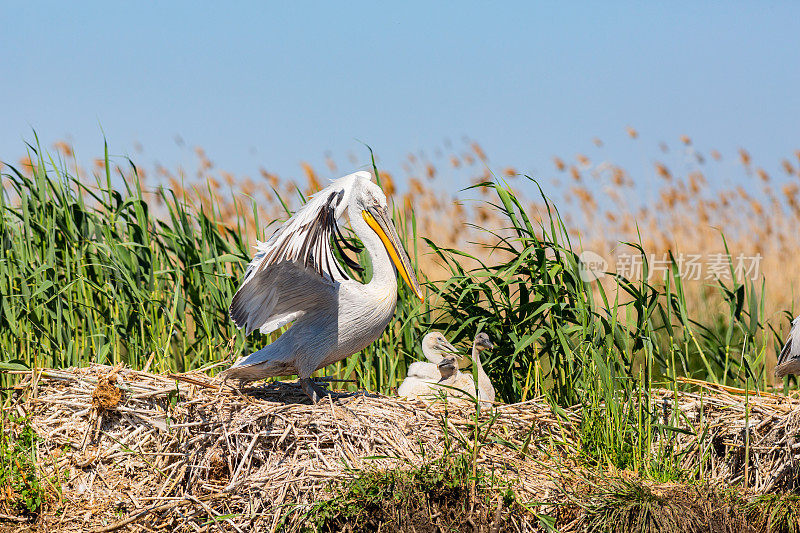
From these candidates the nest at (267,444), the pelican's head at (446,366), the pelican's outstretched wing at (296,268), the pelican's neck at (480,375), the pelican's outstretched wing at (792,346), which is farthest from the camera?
the pelican's outstretched wing at (792,346)

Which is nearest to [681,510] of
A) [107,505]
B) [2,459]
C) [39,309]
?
[107,505]

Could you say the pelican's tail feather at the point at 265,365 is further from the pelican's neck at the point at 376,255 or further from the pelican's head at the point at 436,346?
the pelican's head at the point at 436,346

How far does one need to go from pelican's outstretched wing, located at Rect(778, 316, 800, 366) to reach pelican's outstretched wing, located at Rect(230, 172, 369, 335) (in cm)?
280

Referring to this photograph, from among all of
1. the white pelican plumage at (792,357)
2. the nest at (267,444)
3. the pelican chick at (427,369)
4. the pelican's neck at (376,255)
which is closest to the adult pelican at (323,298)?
the pelican's neck at (376,255)

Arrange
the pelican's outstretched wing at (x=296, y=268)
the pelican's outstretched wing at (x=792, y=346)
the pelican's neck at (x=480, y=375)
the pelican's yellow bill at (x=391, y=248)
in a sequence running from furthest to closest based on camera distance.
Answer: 1. the pelican's outstretched wing at (x=792, y=346)
2. the pelican's neck at (x=480, y=375)
3. the pelican's yellow bill at (x=391, y=248)
4. the pelican's outstretched wing at (x=296, y=268)

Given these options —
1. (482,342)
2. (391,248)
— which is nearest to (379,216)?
(391,248)

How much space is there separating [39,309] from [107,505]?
1.77 metres

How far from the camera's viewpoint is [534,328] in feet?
16.4

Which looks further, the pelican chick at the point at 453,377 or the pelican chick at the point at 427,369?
the pelican chick at the point at 453,377

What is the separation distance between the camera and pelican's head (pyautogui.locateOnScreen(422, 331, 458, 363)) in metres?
5.02

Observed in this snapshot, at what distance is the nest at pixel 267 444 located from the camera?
383 centimetres

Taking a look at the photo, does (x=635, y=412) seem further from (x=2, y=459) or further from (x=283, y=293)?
(x=2, y=459)

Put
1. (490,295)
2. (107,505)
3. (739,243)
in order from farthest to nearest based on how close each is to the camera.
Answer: (739,243), (490,295), (107,505)

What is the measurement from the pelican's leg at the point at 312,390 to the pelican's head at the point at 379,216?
2.44 ft
